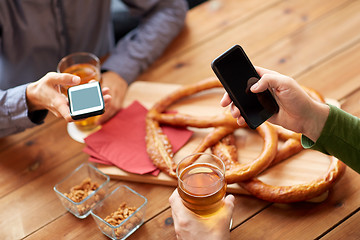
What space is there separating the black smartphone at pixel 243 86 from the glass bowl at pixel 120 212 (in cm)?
37

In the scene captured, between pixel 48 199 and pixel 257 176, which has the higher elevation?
pixel 257 176

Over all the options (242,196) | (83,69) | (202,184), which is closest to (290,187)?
(242,196)

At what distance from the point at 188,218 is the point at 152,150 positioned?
1.12 feet

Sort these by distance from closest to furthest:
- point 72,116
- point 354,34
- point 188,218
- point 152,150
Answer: point 188,218 → point 72,116 → point 152,150 → point 354,34

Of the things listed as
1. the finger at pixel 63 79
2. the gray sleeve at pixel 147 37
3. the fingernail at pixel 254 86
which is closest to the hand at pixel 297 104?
the fingernail at pixel 254 86

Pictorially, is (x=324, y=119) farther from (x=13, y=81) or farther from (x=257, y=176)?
(x=13, y=81)

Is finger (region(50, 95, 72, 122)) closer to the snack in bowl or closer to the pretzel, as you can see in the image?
the snack in bowl

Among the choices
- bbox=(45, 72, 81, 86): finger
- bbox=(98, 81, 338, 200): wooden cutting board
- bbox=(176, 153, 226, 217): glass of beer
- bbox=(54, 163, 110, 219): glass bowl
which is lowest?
bbox=(54, 163, 110, 219): glass bowl

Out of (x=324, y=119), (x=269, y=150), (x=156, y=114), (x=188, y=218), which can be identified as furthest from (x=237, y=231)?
(x=156, y=114)

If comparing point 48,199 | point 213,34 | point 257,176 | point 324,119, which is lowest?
point 48,199

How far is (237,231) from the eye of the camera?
113 cm

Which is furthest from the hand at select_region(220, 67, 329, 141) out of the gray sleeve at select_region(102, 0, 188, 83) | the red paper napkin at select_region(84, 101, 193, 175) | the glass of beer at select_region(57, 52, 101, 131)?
the gray sleeve at select_region(102, 0, 188, 83)

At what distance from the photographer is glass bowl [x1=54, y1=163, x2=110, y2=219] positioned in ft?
3.96

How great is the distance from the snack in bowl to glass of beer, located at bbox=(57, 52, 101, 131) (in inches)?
8.5
